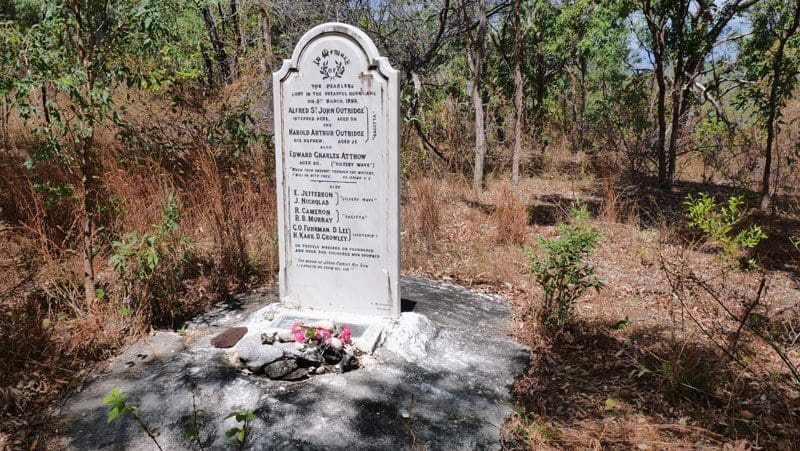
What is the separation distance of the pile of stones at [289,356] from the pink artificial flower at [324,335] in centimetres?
2

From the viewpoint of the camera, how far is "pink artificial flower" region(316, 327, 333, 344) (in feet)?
11.3

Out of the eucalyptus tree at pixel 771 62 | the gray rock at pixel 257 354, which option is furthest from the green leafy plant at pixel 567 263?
the eucalyptus tree at pixel 771 62

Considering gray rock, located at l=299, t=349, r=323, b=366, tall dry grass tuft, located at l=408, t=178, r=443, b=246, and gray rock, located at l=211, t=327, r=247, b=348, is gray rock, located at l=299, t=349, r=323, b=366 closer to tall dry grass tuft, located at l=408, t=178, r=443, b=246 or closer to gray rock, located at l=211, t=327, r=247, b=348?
gray rock, located at l=211, t=327, r=247, b=348

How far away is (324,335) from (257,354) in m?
0.42

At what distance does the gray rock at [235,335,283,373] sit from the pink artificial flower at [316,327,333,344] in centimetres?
25

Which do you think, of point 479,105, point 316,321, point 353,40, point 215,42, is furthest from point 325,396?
point 215,42

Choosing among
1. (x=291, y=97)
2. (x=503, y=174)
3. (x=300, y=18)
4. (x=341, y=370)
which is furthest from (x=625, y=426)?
(x=503, y=174)

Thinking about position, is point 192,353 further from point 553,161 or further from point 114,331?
point 553,161

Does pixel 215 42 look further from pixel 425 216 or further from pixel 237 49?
pixel 425 216

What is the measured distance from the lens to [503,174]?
35.2ft

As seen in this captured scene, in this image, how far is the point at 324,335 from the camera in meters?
3.49

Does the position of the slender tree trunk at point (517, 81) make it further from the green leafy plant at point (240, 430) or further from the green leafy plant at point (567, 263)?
the green leafy plant at point (240, 430)

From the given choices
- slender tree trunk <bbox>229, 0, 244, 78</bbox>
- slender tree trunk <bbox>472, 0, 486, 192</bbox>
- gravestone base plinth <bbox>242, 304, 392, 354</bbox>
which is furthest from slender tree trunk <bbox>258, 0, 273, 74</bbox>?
gravestone base plinth <bbox>242, 304, 392, 354</bbox>

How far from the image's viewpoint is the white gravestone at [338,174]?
3.77 meters
